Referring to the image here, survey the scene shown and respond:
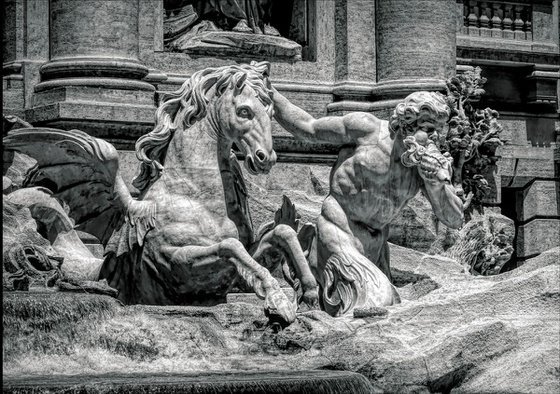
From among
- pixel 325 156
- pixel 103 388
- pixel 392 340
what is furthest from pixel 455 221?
pixel 103 388

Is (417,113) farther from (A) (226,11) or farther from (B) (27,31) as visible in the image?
(B) (27,31)

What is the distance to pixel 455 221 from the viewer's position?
1131 cm

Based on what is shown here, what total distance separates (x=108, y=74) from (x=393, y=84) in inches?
134

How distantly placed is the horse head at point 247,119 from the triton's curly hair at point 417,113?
1109 millimetres

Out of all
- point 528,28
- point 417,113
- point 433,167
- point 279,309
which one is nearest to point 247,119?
point 417,113

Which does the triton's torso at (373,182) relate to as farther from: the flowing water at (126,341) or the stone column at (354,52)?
the stone column at (354,52)

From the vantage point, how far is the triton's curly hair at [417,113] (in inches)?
440

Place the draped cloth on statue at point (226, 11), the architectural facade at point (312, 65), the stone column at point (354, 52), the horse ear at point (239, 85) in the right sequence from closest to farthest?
1. the horse ear at point (239, 85)
2. the architectural facade at point (312, 65)
3. the draped cloth on statue at point (226, 11)
4. the stone column at point (354, 52)

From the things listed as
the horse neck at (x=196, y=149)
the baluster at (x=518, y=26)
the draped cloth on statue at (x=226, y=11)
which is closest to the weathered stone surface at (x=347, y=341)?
the horse neck at (x=196, y=149)

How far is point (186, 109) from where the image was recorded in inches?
433

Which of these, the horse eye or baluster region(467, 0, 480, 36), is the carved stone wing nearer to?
the horse eye

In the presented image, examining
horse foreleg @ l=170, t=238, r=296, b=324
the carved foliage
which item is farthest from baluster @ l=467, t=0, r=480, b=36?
horse foreleg @ l=170, t=238, r=296, b=324

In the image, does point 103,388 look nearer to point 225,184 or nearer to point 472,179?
point 225,184

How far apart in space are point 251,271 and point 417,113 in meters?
2.15
